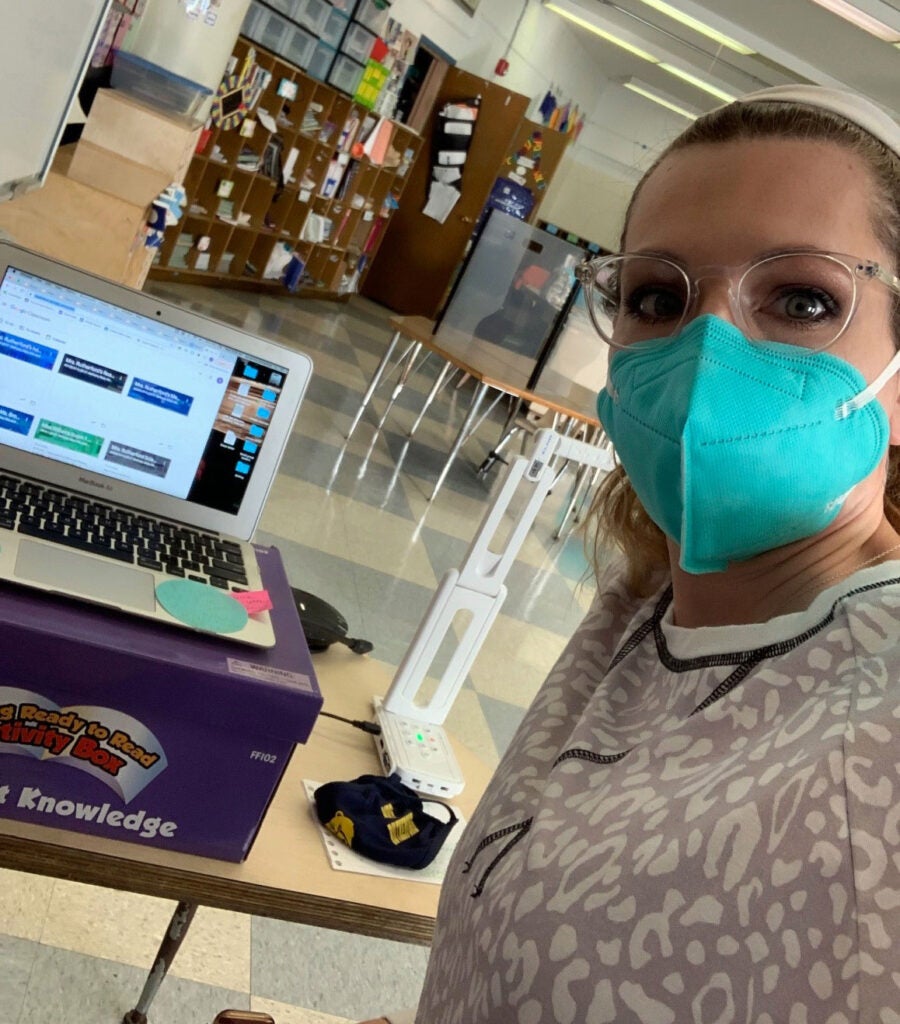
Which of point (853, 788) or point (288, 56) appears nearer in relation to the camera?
point (853, 788)


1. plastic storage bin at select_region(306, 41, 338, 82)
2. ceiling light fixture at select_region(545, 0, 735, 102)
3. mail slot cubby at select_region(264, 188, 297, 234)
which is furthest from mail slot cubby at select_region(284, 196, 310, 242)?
ceiling light fixture at select_region(545, 0, 735, 102)

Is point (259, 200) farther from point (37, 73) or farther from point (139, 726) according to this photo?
point (139, 726)

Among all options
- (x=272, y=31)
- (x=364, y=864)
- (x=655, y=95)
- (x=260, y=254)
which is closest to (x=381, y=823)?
(x=364, y=864)

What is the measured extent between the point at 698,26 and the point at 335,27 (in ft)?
9.72

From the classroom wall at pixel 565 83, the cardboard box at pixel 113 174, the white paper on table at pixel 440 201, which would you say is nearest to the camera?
the cardboard box at pixel 113 174

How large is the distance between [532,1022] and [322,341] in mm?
7357

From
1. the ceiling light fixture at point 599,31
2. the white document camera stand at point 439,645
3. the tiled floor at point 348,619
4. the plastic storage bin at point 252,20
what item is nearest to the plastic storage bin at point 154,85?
the tiled floor at point 348,619

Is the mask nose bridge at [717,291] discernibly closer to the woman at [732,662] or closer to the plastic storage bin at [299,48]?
the woman at [732,662]

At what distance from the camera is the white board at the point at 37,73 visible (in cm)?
185

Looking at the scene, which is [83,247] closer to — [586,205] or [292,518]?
[292,518]

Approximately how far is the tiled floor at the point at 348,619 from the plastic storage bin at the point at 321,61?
1773 millimetres

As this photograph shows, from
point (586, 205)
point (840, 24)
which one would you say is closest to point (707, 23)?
point (840, 24)

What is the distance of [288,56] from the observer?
746 cm

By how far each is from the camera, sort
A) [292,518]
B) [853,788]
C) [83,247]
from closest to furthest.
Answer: [853,788]
[83,247]
[292,518]
